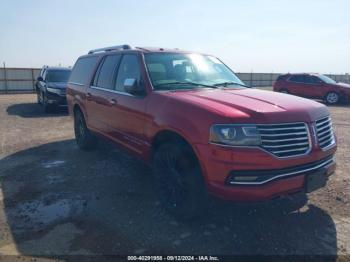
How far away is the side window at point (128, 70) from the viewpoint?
4.70 meters

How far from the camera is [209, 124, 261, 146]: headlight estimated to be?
316cm

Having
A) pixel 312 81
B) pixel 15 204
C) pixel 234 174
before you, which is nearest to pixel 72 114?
pixel 15 204

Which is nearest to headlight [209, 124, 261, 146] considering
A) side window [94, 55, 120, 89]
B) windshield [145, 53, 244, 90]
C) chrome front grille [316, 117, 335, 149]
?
chrome front grille [316, 117, 335, 149]

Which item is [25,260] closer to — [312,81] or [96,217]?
[96,217]

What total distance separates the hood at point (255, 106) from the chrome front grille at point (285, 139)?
7 cm

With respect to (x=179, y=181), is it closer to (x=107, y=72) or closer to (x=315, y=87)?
(x=107, y=72)

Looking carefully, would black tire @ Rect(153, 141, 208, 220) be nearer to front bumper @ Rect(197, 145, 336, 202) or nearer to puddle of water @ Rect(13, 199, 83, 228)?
front bumper @ Rect(197, 145, 336, 202)

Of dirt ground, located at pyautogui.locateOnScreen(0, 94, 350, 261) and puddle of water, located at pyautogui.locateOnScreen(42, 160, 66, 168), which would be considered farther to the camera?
puddle of water, located at pyautogui.locateOnScreen(42, 160, 66, 168)

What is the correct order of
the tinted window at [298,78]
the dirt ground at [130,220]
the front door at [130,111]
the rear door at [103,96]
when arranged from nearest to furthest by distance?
the dirt ground at [130,220], the front door at [130,111], the rear door at [103,96], the tinted window at [298,78]

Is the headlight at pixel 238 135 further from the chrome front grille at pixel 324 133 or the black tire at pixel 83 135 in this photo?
the black tire at pixel 83 135

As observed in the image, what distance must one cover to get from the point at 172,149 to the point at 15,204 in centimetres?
232

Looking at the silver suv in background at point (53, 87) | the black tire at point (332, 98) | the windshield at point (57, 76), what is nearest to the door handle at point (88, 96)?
the silver suv in background at point (53, 87)

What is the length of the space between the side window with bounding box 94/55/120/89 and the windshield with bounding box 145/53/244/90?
3.11ft

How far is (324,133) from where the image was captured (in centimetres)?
374
